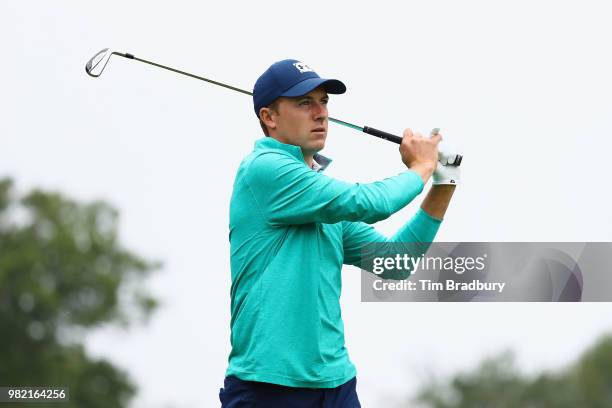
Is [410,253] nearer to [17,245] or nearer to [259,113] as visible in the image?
[259,113]

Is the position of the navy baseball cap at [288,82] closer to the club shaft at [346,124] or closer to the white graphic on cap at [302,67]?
the white graphic on cap at [302,67]

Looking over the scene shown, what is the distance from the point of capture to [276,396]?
5.11 m

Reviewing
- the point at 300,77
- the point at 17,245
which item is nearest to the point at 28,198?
the point at 17,245

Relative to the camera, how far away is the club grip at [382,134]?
5.46 m

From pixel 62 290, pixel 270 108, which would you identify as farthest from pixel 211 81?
pixel 62 290

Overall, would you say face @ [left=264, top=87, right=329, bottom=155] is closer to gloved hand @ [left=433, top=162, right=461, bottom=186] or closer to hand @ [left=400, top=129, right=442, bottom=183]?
hand @ [left=400, top=129, right=442, bottom=183]

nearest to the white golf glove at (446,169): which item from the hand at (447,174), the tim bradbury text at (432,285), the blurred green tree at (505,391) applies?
the hand at (447,174)

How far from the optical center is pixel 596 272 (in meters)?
8.52

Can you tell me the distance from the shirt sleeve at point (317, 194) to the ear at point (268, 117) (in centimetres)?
26

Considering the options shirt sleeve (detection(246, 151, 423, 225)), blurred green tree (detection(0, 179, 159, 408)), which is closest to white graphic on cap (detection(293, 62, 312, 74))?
shirt sleeve (detection(246, 151, 423, 225))

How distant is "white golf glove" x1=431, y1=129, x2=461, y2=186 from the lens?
5.45 meters

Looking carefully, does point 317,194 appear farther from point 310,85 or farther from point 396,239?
point 396,239

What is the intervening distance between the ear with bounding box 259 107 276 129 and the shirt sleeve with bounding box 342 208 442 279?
20.5 inches

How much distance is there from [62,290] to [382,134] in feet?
114
